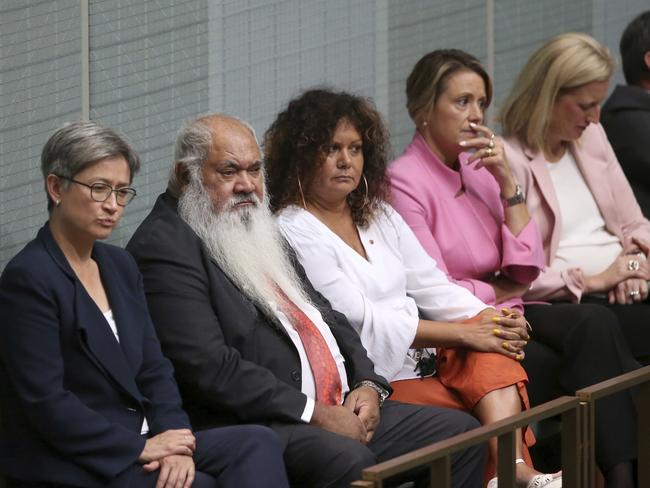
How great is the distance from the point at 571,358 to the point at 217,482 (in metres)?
1.91

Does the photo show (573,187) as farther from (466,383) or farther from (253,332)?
(253,332)

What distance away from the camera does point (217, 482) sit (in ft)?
14.3

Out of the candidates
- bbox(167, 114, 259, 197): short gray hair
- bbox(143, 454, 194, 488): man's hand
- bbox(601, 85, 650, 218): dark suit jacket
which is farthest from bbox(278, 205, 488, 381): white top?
bbox(601, 85, 650, 218): dark suit jacket

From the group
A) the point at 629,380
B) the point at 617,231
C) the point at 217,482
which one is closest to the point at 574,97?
the point at 617,231

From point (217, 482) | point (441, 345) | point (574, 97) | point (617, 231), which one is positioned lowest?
point (217, 482)

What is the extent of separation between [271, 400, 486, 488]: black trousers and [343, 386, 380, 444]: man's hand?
91mm

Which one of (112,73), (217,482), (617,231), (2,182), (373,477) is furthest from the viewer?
(617,231)

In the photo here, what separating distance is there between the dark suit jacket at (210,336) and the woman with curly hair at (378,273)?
53 cm

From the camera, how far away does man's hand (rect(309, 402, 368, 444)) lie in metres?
4.71

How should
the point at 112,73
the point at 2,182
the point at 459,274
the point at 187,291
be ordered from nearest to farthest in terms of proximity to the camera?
1. the point at 187,291
2. the point at 2,182
3. the point at 112,73
4. the point at 459,274

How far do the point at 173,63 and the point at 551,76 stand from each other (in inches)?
62.9

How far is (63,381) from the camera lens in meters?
4.20

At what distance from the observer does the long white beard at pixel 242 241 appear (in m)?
4.92

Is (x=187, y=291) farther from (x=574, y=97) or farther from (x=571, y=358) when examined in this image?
(x=574, y=97)
